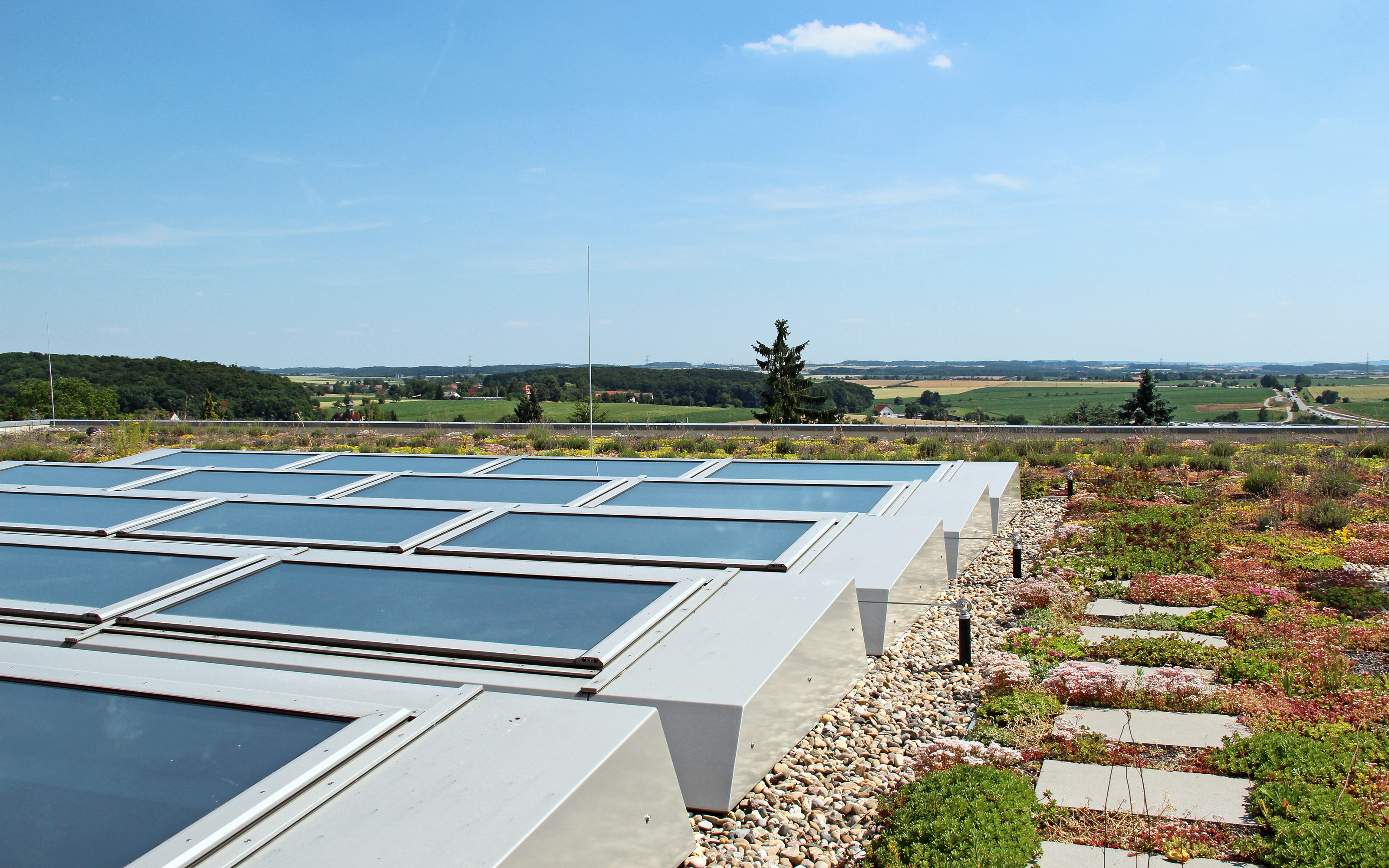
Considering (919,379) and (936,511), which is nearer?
(936,511)

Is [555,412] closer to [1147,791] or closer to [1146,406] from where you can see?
[1147,791]

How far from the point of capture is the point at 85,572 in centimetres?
426

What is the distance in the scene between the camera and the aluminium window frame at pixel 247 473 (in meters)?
6.97

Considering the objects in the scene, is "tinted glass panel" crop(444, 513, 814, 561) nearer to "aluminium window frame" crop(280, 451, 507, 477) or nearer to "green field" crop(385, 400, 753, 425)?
"aluminium window frame" crop(280, 451, 507, 477)

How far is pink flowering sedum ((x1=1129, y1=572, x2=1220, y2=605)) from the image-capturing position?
6.81m

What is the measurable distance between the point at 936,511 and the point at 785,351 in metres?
39.1

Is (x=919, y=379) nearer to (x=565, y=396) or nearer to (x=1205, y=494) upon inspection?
(x=565, y=396)

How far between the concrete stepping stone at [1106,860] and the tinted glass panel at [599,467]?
5102 millimetres

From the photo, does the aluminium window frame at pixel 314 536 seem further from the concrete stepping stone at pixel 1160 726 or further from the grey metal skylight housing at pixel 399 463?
the concrete stepping stone at pixel 1160 726

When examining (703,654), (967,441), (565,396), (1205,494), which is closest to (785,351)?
(565,396)

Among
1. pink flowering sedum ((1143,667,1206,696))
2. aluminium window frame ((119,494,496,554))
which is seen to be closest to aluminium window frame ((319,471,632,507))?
aluminium window frame ((119,494,496,554))

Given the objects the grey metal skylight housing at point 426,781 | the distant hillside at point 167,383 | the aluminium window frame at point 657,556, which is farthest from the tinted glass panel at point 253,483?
the distant hillside at point 167,383

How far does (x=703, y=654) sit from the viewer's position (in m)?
3.24

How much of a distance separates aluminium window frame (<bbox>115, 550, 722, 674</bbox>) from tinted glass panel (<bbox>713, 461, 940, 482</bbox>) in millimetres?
3649
